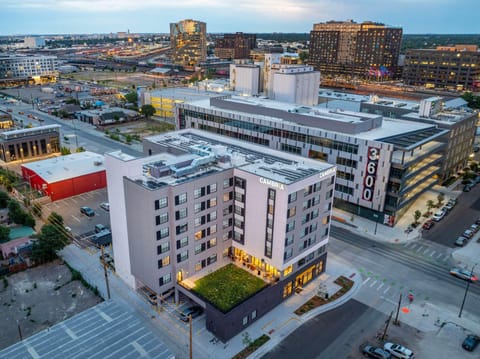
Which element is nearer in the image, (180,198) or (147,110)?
(180,198)

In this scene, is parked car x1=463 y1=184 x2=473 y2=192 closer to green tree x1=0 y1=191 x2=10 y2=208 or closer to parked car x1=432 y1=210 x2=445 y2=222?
parked car x1=432 y1=210 x2=445 y2=222

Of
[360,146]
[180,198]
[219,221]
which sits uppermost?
[360,146]

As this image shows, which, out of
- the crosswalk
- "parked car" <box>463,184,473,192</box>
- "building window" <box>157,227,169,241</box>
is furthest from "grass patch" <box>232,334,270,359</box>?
"parked car" <box>463,184,473,192</box>

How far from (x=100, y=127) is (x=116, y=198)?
414 ft

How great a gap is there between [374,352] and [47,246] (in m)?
58.5

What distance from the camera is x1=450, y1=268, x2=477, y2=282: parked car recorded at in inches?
2736

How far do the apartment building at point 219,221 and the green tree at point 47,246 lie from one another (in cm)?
1377

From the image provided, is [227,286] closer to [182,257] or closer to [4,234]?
[182,257]

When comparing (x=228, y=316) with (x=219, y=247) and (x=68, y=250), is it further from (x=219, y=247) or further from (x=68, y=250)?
(x=68, y=250)

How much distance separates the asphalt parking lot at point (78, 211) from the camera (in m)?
86.0

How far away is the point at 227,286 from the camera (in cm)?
6003

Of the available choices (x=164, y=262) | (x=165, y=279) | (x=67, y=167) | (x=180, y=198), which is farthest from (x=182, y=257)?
(x=67, y=167)

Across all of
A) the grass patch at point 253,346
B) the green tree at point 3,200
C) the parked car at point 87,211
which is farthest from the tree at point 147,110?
the grass patch at point 253,346

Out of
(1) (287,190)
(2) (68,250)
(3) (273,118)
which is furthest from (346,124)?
(2) (68,250)
